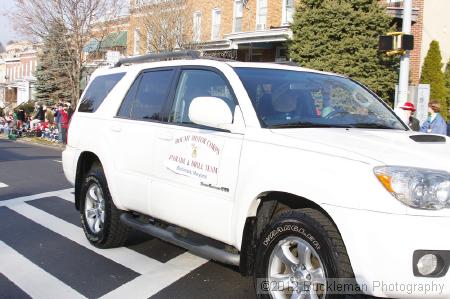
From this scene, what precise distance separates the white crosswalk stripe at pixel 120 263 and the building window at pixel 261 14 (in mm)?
18972

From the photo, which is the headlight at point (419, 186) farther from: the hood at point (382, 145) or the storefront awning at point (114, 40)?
the storefront awning at point (114, 40)

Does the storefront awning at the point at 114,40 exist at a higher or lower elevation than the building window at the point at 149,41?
higher

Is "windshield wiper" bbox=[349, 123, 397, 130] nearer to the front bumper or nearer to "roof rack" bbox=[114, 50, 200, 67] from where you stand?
the front bumper

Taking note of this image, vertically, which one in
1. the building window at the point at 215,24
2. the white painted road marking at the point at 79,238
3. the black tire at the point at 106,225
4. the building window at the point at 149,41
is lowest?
the white painted road marking at the point at 79,238

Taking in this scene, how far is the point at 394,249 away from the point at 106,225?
3370 millimetres

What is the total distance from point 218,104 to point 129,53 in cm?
2663

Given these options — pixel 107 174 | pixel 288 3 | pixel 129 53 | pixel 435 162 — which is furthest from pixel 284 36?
pixel 435 162

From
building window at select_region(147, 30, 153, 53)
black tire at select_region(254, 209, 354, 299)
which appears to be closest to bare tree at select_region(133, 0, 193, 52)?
building window at select_region(147, 30, 153, 53)

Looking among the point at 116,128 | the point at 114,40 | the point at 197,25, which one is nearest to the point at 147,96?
the point at 116,128

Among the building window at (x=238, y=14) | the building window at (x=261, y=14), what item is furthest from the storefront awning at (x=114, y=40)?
the building window at (x=261, y=14)

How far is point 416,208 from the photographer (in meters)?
2.91

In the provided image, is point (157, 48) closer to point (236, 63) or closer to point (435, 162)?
point (236, 63)

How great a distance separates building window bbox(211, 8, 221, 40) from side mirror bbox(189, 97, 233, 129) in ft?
75.6

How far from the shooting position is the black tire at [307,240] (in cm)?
307
